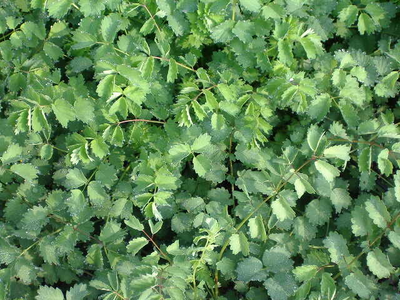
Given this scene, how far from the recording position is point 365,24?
225 cm

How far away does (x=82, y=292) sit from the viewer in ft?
6.43

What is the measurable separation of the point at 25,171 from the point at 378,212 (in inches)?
59.4

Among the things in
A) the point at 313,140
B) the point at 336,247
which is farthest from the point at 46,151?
the point at 336,247

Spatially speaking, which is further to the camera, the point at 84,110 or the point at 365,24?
the point at 365,24

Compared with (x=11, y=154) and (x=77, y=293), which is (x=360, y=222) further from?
(x=11, y=154)

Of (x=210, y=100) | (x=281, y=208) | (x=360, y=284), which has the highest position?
(x=210, y=100)

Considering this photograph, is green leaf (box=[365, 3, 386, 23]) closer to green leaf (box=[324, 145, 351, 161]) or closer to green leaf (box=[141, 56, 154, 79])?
green leaf (box=[324, 145, 351, 161])

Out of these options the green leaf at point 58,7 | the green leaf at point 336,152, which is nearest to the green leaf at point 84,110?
the green leaf at point 58,7

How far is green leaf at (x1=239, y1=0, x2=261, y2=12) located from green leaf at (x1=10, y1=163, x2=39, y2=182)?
45.4 inches

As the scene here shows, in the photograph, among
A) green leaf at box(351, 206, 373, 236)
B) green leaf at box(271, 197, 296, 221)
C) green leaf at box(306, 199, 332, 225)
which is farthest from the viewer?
green leaf at box(306, 199, 332, 225)

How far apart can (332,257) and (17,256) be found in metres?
1.33

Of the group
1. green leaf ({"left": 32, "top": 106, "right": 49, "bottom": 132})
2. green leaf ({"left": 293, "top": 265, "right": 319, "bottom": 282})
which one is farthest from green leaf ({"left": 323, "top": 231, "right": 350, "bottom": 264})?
green leaf ({"left": 32, "top": 106, "right": 49, "bottom": 132})

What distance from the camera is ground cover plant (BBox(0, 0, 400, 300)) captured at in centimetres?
195

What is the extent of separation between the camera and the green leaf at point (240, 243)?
1.95 meters
